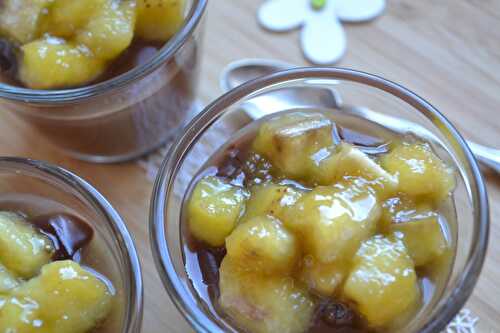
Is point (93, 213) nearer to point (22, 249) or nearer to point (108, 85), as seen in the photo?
point (22, 249)

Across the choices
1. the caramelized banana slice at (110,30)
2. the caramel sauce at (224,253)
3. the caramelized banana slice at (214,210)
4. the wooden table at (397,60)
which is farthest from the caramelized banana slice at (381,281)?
the caramelized banana slice at (110,30)

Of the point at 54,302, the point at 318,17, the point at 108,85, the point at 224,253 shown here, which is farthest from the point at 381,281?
the point at 318,17

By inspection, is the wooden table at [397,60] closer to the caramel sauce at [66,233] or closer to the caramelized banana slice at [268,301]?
the caramel sauce at [66,233]

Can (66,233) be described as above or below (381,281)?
below

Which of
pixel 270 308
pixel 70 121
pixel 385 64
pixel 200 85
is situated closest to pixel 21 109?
pixel 70 121

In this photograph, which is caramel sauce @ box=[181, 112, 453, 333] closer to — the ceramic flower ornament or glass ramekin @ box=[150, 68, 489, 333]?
glass ramekin @ box=[150, 68, 489, 333]

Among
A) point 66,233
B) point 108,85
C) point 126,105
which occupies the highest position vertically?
point 108,85

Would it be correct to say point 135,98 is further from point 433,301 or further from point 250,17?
point 433,301

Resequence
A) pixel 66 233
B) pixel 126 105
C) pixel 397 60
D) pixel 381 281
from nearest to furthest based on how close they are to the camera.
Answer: pixel 381 281 → pixel 66 233 → pixel 126 105 → pixel 397 60
